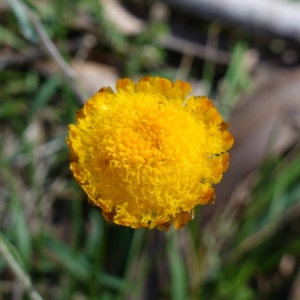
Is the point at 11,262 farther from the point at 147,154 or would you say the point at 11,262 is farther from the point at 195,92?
the point at 195,92

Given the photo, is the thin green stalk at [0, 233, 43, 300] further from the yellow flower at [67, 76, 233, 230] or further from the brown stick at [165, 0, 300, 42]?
the brown stick at [165, 0, 300, 42]

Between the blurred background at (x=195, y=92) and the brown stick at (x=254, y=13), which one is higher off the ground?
the brown stick at (x=254, y=13)

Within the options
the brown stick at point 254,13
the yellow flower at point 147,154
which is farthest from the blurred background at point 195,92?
the yellow flower at point 147,154

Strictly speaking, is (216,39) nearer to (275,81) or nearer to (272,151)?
(275,81)

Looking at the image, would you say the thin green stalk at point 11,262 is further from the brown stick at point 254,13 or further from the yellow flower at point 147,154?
the brown stick at point 254,13

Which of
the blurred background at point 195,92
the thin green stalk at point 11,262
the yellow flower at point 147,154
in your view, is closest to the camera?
the yellow flower at point 147,154

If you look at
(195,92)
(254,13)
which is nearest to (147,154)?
(195,92)
